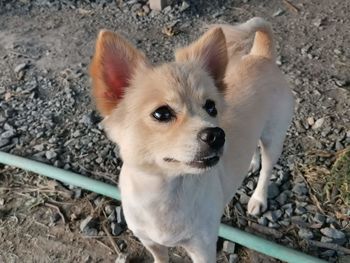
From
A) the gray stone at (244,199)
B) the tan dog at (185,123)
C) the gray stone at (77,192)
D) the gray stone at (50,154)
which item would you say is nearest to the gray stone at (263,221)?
the gray stone at (244,199)

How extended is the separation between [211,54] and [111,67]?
16.3 inches

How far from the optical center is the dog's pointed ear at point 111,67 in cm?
180

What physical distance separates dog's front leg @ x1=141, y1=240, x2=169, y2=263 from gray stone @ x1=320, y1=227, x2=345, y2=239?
892 millimetres

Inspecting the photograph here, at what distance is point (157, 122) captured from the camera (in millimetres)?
1774

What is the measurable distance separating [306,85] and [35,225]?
2.09 meters

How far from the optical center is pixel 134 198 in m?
2.05

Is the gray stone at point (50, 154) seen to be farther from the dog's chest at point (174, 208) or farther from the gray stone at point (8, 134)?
the dog's chest at point (174, 208)

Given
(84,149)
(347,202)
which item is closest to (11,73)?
(84,149)

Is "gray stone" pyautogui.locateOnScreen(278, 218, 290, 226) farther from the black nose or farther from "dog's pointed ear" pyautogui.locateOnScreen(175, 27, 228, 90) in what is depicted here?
the black nose

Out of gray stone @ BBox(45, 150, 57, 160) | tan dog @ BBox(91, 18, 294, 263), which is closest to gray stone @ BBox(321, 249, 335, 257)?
tan dog @ BBox(91, 18, 294, 263)

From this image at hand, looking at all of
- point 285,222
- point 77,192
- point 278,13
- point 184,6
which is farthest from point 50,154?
point 278,13

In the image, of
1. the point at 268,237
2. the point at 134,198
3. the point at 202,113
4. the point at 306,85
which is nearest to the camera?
the point at 202,113

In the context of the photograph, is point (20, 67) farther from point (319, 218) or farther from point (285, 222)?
point (319, 218)

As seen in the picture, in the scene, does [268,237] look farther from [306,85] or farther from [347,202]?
[306,85]
